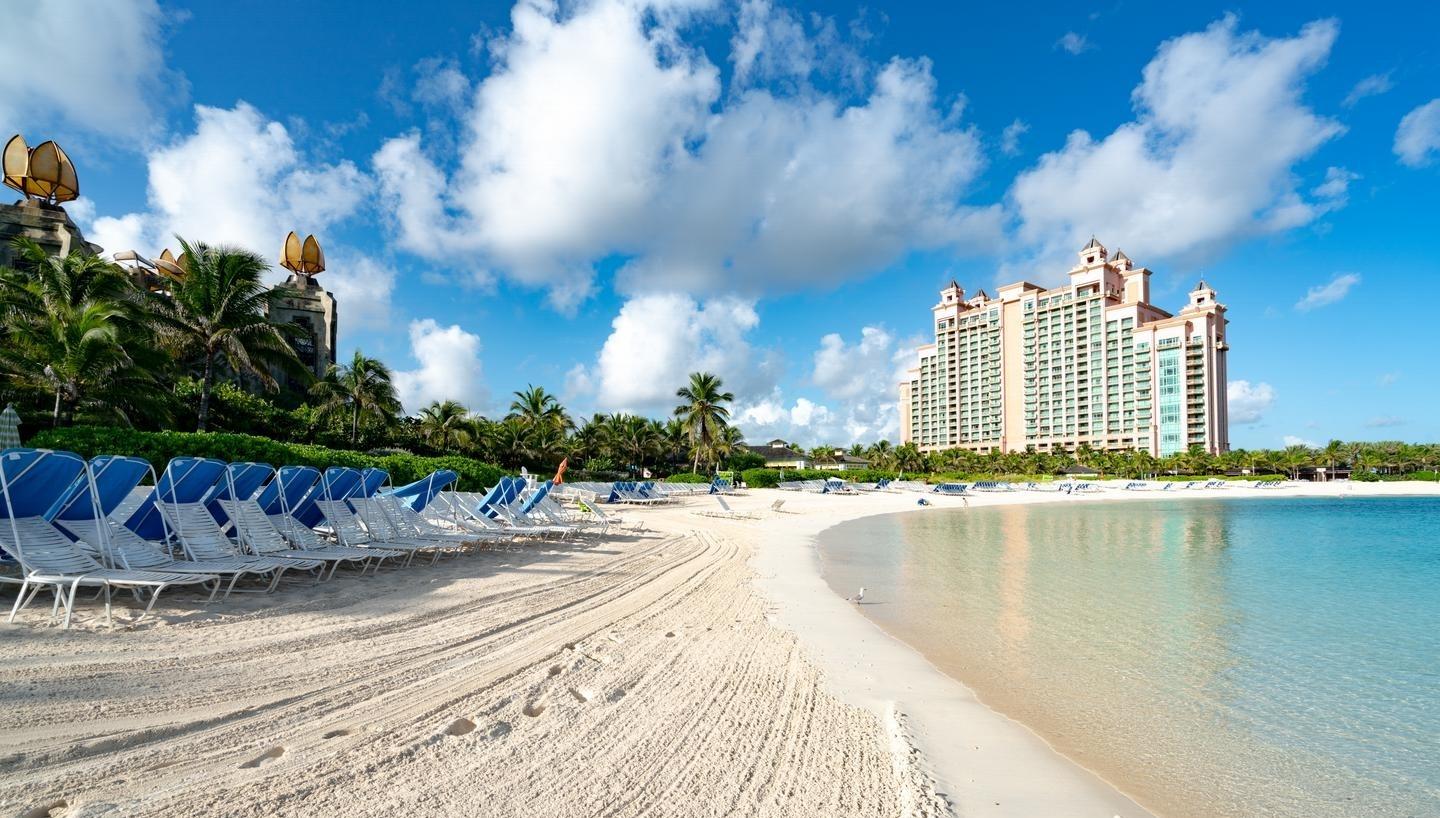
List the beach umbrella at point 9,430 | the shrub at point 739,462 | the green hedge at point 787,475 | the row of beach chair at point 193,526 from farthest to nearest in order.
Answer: the shrub at point 739,462
the green hedge at point 787,475
the beach umbrella at point 9,430
the row of beach chair at point 193,526

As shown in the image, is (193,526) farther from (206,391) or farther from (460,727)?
(206,391)

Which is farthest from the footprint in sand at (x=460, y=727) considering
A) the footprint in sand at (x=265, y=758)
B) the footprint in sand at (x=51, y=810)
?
the footprint in sand at (x=51, y=810)

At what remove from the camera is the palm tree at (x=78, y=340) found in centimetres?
1399

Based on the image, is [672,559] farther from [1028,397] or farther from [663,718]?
[1028,397]

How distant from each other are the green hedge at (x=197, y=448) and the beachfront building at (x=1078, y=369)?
80437 mm

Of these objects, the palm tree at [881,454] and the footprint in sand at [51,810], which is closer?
the footprint in sand at [51,810]

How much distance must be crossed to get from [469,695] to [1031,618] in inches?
261

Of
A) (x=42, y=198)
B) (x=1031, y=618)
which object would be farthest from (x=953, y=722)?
(x=42, y=198)

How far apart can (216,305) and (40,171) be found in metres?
21.7

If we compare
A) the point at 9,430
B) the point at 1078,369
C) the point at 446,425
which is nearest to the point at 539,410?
the point at 446,425

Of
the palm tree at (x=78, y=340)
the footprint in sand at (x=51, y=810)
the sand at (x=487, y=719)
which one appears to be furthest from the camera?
the palm tree at (x=78, y=340)

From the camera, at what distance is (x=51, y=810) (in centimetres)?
250

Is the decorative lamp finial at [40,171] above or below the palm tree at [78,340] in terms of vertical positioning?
above

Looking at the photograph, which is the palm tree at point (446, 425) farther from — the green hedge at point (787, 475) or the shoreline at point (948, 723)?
the shoreline at point (948, 723)
